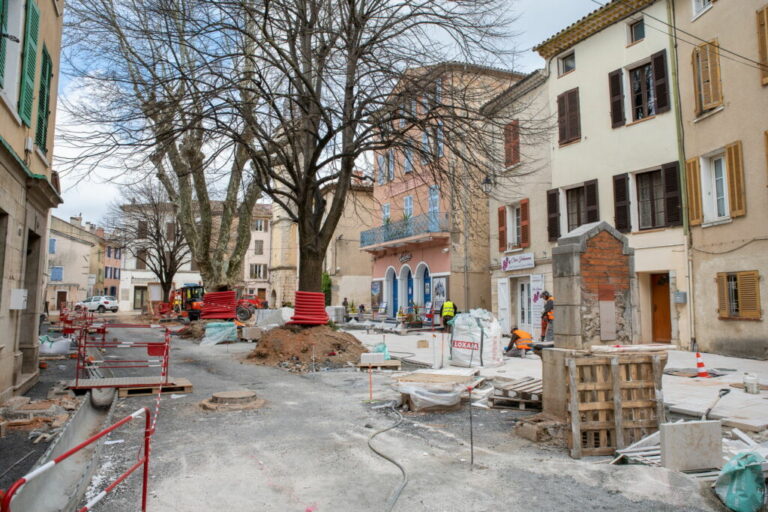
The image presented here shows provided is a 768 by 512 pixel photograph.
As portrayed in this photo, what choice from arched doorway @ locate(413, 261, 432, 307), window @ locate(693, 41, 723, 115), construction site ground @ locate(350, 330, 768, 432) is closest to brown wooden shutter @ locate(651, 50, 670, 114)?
window @ locate(693, 41, 723, 115)

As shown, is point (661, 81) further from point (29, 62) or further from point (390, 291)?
point (390, 291)

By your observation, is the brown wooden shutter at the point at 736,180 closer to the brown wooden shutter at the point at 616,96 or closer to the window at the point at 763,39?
the window at the point at 763,39

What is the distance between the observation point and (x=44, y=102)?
930 cm

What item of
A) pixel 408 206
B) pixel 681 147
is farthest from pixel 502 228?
pixel 681 147

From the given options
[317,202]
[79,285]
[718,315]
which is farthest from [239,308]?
[79,285]

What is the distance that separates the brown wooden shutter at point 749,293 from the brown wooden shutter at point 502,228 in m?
9.35

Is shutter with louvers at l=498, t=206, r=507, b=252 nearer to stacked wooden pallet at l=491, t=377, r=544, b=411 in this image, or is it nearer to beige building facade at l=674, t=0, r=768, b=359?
beige building facade at l=674, t=0, r=768, b=359

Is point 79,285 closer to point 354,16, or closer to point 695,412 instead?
point 354,16

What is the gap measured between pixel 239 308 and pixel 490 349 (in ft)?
57.9

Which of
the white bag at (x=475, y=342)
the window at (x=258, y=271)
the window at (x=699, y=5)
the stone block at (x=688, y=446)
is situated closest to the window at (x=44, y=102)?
the white bag at (x=475, y=342)

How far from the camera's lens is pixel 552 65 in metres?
19.1

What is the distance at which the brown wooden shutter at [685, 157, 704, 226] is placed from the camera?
45.7ft

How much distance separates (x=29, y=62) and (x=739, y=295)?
50.1 ft

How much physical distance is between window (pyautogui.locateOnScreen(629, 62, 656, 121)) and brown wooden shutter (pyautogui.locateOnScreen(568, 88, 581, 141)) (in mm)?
1946
